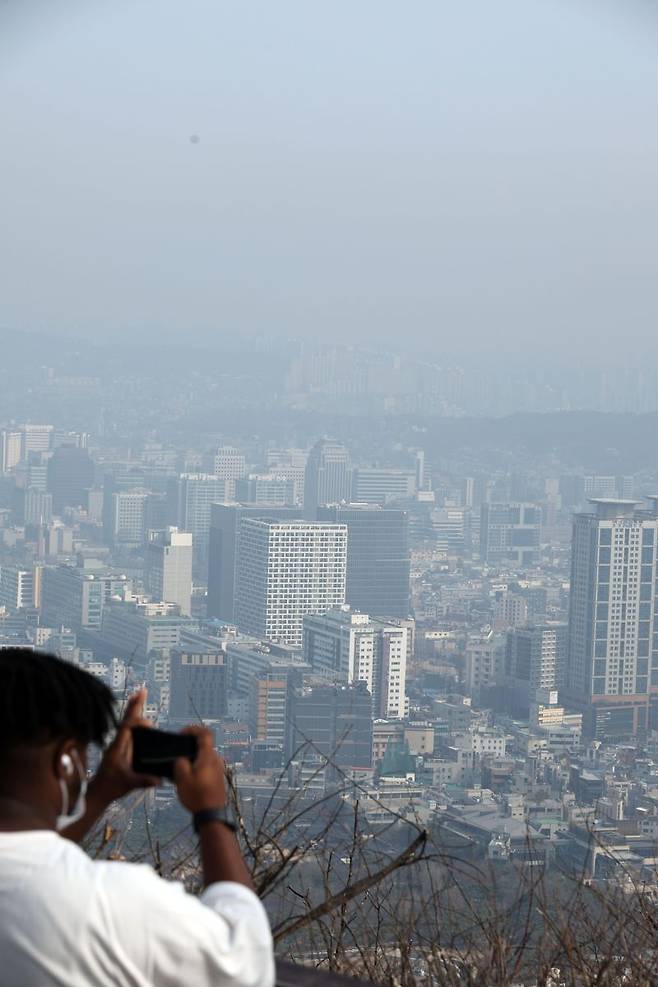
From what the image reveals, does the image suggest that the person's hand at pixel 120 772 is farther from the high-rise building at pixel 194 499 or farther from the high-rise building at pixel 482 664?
the high-rise building at pixel 194 499

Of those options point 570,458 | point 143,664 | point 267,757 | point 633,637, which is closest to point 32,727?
point 267,757

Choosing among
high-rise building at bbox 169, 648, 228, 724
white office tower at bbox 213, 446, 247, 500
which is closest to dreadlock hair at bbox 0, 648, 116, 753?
high-rise building at bbox 169, 648, 228, 724

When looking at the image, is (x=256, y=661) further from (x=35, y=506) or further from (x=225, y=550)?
(x=35, y=506)

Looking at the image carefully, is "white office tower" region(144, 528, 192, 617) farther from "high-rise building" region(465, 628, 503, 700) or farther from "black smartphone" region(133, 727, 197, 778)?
"black smartphone" region(133, 727, 197, 778)

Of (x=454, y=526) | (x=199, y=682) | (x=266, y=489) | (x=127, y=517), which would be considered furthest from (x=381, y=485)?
(x=199, y=682)

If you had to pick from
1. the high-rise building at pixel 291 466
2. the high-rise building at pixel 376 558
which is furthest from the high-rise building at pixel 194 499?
the high-rise building at pixel 376 558

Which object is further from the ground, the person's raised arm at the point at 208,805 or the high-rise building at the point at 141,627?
the person's raised arm at the point at 208,805
